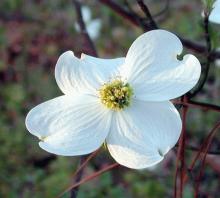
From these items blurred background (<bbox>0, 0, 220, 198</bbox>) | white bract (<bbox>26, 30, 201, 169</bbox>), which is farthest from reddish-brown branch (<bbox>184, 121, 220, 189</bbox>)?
blurred background (<bbox>0, 0, 220, 198</bbox>)

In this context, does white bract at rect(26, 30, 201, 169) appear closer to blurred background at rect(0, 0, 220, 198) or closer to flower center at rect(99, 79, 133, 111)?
flower center at rect(99, 79, 133, 111)

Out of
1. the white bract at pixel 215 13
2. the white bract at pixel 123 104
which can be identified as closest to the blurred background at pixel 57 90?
the white bract at pixel 215 13

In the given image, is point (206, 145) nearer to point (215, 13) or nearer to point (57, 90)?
point (215, 13)

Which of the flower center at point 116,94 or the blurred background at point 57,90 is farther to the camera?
the blurred background at point 57,90

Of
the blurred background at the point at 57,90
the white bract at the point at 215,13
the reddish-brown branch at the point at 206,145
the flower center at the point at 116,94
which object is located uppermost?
the white bract at the point at 215,13

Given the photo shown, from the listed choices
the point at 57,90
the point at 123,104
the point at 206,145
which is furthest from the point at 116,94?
the point at 57,90

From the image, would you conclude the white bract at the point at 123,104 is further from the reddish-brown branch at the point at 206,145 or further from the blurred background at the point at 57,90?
the blurred background at the point at 57,90

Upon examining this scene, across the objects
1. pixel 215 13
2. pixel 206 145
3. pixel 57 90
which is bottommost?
pixel 57 90

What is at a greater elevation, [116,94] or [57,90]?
[116,94]

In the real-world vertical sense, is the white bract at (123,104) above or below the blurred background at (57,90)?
above
